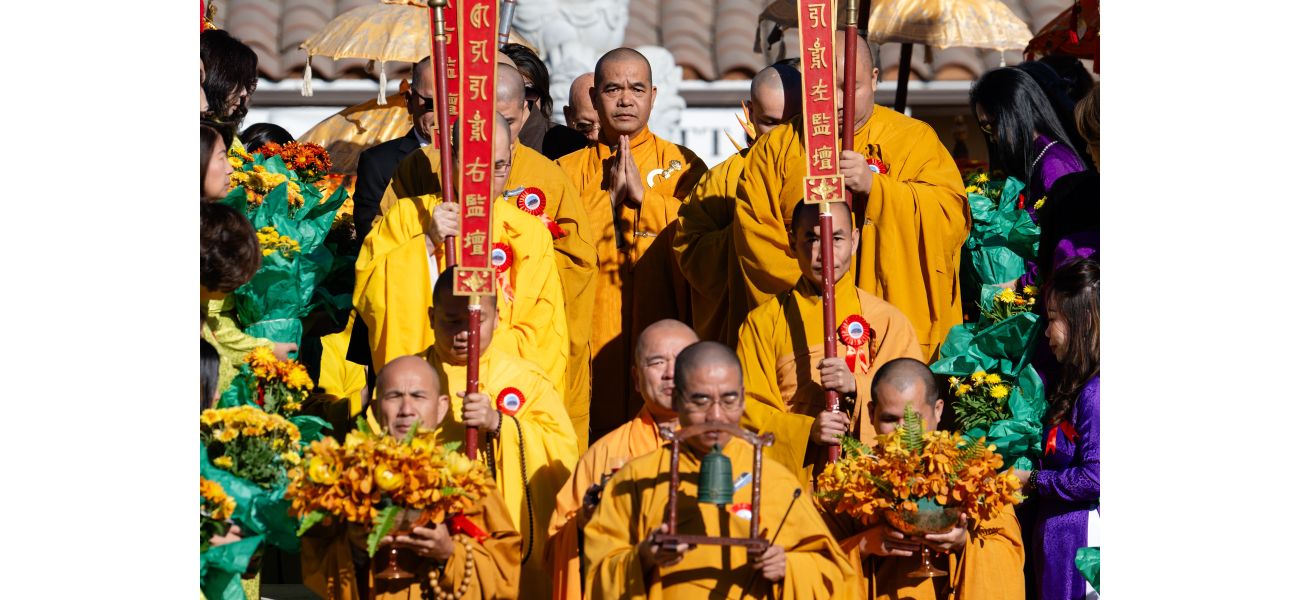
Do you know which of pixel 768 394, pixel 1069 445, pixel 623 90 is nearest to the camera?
pixel 1069 445

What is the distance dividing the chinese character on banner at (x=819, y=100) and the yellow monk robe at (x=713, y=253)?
3.78ft

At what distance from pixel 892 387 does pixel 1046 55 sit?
3971 mm

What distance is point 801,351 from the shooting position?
837 centimetres

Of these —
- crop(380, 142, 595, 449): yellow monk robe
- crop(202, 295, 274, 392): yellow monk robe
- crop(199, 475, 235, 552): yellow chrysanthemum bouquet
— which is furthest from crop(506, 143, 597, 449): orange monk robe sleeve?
crop(199, 475, 235, 552): yellow chrysanthemum bouquet

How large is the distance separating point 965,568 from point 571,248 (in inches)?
101

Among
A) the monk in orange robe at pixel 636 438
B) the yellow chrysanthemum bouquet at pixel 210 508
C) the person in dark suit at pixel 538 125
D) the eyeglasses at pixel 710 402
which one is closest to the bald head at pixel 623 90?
the person in dark suit at pixel 538 125

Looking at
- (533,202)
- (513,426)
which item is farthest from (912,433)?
(533,202)

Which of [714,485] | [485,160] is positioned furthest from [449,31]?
[714,485]

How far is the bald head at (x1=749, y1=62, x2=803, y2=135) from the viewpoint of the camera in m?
9.72

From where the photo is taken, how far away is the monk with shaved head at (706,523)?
7004mm

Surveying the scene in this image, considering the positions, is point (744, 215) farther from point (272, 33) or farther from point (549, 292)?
point (272, 33)

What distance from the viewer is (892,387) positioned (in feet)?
25.6

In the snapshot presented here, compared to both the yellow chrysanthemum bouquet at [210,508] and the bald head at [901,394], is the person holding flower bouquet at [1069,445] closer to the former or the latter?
the bald head at [901,394]

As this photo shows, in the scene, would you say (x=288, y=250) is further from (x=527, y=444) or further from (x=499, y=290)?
(x=527, y=444)
